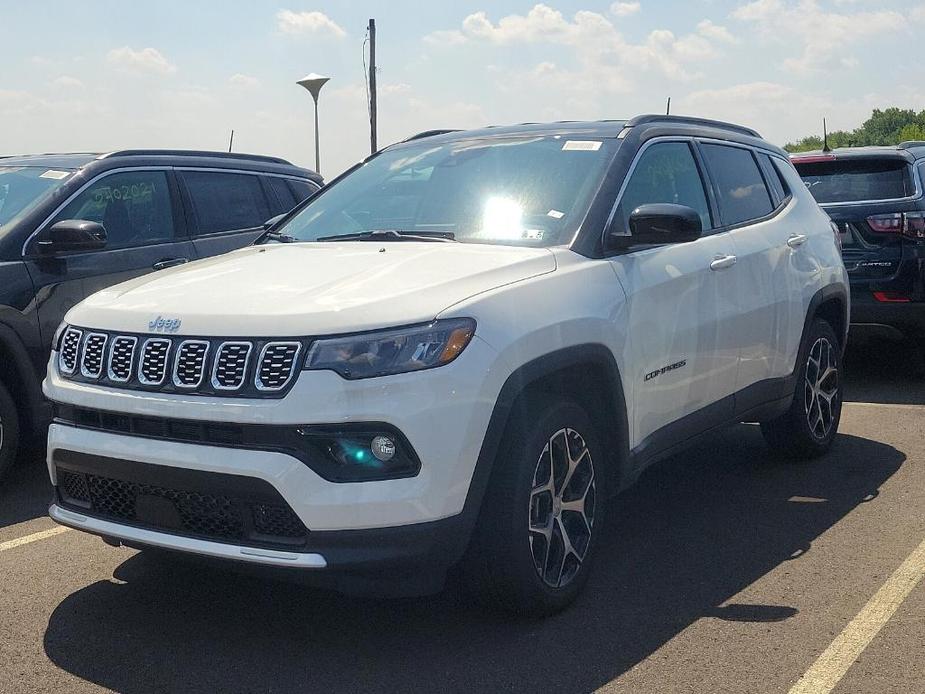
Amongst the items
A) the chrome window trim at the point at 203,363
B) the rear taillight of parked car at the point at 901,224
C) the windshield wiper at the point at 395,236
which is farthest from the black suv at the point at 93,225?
the rear taillight of parked car at the point at 901,224

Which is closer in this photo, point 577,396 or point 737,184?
point 577,396

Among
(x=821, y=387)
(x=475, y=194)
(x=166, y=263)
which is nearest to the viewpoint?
(x=475, y=194)

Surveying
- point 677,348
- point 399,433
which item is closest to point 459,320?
point 399,433

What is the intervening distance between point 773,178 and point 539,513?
306 centimetres

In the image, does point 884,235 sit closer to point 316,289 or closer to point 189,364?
point 316,289

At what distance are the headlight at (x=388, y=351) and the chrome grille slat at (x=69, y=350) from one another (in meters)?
1.04

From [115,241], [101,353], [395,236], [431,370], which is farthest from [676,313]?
[115,241]

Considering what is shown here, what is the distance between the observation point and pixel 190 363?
11.8 ft

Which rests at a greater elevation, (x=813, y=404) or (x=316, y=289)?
(x=316, y=289)

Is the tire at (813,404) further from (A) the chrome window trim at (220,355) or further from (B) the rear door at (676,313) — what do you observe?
(A) the chrome window trim at (220,355)

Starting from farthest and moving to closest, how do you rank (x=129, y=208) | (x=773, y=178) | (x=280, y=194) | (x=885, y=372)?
(x=885, y=372) < (x=280, y=194) < (x=129, y=208) < (x=773, y=178)

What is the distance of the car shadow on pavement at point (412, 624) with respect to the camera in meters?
3.60

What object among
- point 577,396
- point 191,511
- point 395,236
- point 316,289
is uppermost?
point 395,236

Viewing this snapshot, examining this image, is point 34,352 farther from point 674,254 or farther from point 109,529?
point 674,254
